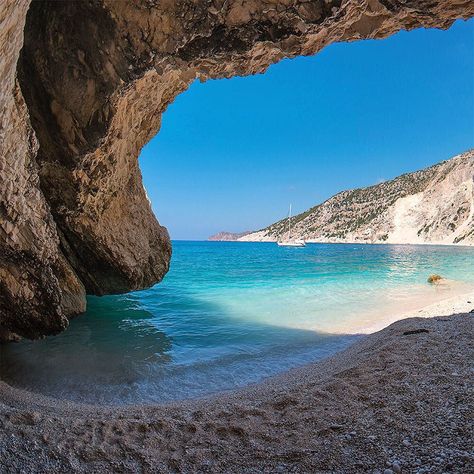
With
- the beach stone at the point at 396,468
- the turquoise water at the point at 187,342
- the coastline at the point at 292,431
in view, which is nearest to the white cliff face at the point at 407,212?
the turquoise water at the point at 187,342

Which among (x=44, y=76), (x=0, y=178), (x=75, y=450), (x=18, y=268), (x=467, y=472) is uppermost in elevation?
(x=44, y=76)

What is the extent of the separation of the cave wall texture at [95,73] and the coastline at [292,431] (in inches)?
126

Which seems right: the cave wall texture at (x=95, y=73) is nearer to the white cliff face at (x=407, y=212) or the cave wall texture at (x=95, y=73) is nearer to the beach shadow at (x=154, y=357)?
the beach shadow at (x=154, y=357)

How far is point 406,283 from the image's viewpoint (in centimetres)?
1958

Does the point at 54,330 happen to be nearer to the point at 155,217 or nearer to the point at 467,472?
the point at 155,217

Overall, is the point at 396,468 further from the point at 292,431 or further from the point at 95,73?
the point at 95,73

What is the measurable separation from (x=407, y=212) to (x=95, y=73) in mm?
100013

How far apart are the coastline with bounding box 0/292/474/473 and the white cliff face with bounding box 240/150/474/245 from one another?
81.6 metres

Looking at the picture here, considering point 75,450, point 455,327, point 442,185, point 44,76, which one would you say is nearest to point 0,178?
point 44,76

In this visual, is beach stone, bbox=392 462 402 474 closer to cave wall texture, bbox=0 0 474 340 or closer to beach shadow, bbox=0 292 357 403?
beach shadow, bbox=0 292 357 403

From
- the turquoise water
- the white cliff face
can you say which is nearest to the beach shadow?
the turquoise water

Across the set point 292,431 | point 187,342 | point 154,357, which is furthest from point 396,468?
point 187,342

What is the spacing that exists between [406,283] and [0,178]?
19304 millimetres

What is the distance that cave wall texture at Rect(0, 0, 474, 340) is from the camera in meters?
6.42
